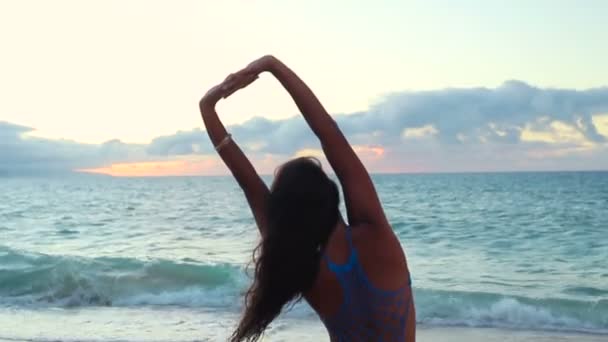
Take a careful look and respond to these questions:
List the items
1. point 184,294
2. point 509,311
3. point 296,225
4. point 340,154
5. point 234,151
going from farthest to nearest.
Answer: point 184,294, point 509,311, point 234,151, point 340,154, point 296,225

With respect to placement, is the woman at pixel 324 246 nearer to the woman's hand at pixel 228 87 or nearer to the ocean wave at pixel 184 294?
the woman's hand at pixel 228 87

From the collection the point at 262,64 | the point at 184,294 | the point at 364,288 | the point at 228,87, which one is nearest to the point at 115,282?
the point at 184,294

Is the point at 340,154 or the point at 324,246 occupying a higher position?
the point at 340,154

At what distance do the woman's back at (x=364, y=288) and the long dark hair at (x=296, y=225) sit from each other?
0.18 feet

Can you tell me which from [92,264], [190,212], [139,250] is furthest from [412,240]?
[190,212]

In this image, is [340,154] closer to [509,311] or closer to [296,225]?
[296,225]

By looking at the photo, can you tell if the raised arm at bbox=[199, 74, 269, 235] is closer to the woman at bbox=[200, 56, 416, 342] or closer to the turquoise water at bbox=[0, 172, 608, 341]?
the woman at bbox=[200, 56, 416, 342]

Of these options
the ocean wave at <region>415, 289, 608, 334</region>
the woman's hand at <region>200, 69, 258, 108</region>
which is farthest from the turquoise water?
the woman's hand at <region>200, 69, 258, 108</region>

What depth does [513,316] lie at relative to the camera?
10.7 metres

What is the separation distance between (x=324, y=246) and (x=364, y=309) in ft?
0.72

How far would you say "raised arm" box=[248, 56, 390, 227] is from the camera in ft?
6.33

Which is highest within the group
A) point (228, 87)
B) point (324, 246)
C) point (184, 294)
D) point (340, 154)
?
point (228, 87)

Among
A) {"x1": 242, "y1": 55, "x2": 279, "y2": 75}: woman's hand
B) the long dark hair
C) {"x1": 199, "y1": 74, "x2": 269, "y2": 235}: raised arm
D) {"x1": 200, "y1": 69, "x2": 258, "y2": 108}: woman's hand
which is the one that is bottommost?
the long dark hair

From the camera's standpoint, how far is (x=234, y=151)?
6.87 ft
